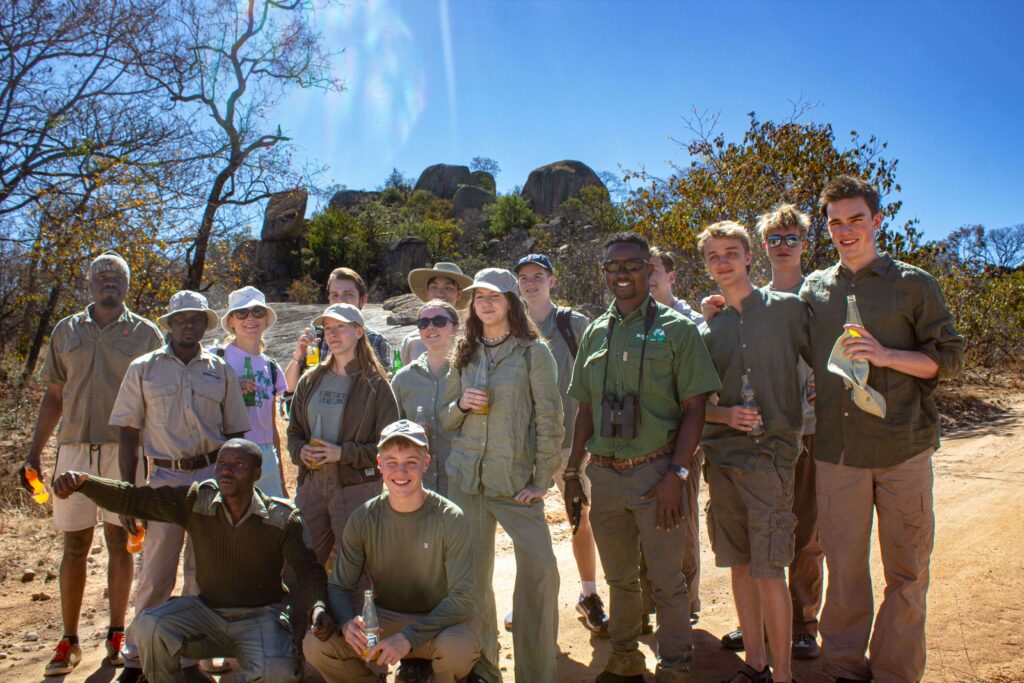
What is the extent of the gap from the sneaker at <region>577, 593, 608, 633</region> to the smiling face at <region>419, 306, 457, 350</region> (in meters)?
1.87

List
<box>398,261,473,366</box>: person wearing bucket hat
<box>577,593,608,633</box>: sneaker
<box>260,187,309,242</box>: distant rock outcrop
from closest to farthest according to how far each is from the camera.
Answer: <box>577,593,608,633</box>: sneaker, <box>398,261,473,366</box>: person wearing bucket hat, <box>260,187,309,242</box>: distant rock outcrop

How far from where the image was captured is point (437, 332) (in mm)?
4406

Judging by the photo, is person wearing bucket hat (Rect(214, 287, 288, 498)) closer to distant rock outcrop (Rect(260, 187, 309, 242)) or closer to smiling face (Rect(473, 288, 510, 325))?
smiling face (Rect(473, 288, 510, 325))

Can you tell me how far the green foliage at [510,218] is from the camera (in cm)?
3294

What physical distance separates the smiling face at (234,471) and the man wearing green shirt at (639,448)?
164cm

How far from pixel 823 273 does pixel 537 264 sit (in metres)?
1.80

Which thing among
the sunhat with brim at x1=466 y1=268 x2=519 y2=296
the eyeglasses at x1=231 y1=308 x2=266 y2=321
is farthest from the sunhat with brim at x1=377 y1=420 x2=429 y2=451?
the eyeglasses at x1=231 y1=308 x2=266 y2=321

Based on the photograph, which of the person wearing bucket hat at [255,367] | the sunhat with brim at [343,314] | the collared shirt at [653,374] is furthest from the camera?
the person wearing bucket hat at [255,367]

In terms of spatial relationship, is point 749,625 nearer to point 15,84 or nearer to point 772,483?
point 772,483

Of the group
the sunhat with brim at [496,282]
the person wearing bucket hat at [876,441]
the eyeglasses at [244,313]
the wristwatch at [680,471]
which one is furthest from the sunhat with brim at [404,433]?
the eyeglasses at [244,313]

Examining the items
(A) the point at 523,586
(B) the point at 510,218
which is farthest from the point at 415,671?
(B) the point at 510,218

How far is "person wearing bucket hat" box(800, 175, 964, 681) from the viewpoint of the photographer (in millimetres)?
3441

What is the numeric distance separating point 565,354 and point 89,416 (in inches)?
119

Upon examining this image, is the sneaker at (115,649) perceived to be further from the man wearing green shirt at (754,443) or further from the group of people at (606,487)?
the man wearing green shirt at (754,443)
